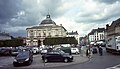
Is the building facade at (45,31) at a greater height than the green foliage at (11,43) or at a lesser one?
greater

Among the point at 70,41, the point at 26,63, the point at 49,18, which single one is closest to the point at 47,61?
the point at 26,63

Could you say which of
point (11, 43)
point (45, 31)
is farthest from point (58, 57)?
point (45, 31)

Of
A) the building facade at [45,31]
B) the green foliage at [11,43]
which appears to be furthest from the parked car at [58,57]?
the building facade at [45,31]

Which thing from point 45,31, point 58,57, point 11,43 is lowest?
point 58,57

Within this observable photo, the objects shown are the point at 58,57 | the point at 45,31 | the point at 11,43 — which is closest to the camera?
the point at 58,57

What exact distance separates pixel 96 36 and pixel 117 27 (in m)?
85.8

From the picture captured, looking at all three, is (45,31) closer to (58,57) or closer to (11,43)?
(11,43)

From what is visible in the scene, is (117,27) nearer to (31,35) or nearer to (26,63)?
(31,35)

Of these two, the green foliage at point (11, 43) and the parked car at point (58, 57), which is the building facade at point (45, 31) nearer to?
the green foliage at point (11, 43)

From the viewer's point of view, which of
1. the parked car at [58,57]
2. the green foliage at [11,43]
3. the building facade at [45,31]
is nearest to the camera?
the parked car at [58,57]

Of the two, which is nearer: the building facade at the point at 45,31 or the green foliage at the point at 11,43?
the green foliage at the point at 11,43

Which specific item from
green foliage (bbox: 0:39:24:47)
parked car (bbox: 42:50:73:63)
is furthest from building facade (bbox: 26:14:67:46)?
parked car (bbox: 42:50:73:63)

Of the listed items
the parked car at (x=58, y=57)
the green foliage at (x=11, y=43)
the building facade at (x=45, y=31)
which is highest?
the building facade at (x=45, y=31)

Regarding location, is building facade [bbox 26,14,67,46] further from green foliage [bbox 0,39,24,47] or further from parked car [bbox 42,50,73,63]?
parked car [bbox 42,50,73,63]
